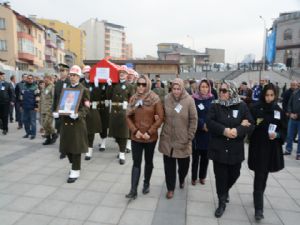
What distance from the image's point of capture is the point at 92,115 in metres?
6.36

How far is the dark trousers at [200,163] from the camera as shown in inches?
189

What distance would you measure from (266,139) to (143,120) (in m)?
1.72

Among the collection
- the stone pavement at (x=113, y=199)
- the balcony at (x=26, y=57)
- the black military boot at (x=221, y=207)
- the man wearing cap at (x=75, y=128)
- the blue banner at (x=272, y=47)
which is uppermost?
the blue banner at (x=272, y=47)

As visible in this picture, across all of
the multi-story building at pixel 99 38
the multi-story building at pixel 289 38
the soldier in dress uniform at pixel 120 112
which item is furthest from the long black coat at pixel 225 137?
the multi-story building at pixel 99 38

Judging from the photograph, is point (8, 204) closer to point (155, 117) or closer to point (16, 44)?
point (155, 117)

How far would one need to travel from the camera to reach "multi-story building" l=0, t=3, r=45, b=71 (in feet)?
122

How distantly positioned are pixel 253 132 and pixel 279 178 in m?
2.19

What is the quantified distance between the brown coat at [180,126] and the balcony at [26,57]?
41.1 m

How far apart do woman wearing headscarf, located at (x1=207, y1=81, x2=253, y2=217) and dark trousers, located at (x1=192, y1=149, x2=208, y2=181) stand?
0.97 metres

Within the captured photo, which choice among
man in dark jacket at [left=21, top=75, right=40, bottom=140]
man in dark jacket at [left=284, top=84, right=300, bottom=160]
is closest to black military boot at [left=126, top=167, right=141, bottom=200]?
man in dark jacket at [left=284, top=84, right=300, bottom=160]

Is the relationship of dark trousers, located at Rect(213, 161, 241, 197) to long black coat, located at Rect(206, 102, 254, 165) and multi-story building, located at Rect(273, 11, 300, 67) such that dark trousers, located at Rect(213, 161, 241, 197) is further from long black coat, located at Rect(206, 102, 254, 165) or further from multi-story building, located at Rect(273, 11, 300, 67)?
multi-story building, located at Rect(273, 11, 300, 67)

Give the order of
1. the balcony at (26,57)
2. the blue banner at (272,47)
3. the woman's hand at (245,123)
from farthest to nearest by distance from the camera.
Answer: the balcony at (26,57)
the blue banner at (272,47)
the woman's hand at (245,123)

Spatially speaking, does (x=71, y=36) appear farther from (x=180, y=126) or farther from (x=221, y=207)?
(x=221, y=207)

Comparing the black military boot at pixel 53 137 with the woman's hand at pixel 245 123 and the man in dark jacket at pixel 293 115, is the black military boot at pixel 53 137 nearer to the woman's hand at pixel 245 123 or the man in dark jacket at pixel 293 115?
the woman's hand at pixel 245 123
